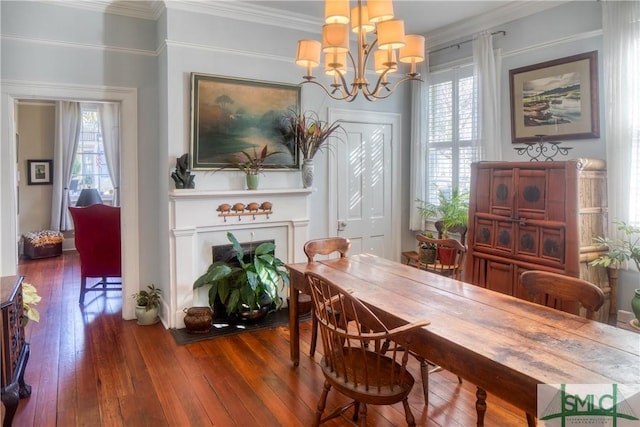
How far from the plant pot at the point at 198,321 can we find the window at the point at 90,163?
5.04m

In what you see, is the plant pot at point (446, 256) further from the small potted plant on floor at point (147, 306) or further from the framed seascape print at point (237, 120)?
the small potted plant on floor at point (147, 306)

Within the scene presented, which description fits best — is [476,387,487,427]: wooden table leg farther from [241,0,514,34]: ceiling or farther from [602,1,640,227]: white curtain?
[241,0,514,34]: ceiling

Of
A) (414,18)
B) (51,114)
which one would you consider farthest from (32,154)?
(414,18)

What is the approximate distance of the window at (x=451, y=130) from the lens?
4445 mm

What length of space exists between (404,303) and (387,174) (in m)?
3.07

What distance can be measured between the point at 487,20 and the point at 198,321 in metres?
3.98

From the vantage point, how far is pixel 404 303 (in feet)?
7.02

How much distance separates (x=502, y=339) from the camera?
1.68 m

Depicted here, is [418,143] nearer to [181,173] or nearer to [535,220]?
[535,220]

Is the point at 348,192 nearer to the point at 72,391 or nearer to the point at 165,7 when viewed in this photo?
the point at 165,7

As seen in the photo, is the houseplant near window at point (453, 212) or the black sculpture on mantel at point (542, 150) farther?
the houseplant near window at point (453, 212)


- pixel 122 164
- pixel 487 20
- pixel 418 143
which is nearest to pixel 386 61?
pixel 487 20

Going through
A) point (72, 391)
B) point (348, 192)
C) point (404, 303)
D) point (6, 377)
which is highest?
point (348, 192)

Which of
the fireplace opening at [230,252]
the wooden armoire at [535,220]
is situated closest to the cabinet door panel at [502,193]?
the wooden armoire at [535,220]
